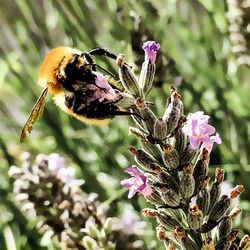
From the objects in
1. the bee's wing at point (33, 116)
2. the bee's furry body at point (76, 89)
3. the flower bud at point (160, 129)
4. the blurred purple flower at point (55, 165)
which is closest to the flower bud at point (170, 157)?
the flower bud at point (160, 129)

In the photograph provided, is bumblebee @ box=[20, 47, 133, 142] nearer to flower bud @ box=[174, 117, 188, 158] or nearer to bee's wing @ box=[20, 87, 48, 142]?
bee's wing @ box=[20, 87, 48, 142]

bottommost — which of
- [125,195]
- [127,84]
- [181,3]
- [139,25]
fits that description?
[125,195]

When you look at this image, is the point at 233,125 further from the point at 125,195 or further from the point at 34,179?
the point at 34,179

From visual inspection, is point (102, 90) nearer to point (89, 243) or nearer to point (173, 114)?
point (173, 114)

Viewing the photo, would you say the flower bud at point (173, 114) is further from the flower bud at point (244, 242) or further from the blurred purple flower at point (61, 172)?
the blurred purple flower at point (61, 172)

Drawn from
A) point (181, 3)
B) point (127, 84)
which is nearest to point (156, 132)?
point (127, 84)

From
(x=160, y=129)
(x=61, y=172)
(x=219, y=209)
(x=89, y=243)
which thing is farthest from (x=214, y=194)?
(x=61, y=172)
